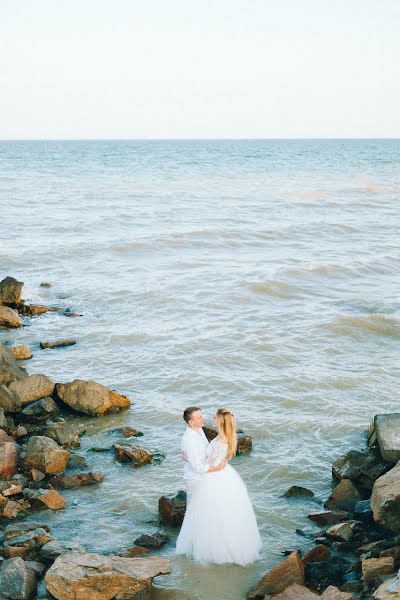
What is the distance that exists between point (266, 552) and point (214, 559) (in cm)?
90

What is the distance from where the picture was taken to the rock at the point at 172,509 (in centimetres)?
1071

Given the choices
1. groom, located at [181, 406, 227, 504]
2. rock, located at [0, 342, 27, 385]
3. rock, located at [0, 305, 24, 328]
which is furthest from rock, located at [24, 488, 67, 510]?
rock, located at [0, 305, 24, 328]

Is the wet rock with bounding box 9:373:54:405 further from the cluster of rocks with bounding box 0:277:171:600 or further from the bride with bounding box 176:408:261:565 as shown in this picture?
the bride with bounding box 176:408:261:565

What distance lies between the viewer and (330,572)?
913 cm

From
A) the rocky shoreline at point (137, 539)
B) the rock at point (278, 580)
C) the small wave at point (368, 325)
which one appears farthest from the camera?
the small wave at point (368, 325)

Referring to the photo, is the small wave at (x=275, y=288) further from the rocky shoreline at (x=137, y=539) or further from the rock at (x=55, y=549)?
the rock at (x=55, y=549)

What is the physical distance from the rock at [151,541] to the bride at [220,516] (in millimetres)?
634

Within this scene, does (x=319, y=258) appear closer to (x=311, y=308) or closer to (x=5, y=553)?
(x=311, y=308)

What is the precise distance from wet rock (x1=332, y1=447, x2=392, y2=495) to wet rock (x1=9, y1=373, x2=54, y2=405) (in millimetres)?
5832

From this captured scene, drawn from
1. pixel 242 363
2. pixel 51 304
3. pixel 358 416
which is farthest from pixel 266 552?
pixel 51 304

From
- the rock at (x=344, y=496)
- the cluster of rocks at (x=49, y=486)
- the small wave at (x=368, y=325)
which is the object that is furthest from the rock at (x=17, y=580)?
the small wave at (x=368, y=325)

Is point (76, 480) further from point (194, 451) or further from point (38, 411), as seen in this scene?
point (194, 451)

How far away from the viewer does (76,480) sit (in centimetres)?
1182

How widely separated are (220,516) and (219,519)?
39 mm
